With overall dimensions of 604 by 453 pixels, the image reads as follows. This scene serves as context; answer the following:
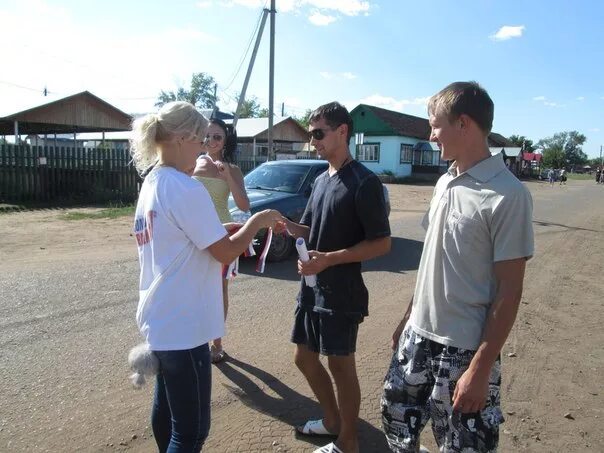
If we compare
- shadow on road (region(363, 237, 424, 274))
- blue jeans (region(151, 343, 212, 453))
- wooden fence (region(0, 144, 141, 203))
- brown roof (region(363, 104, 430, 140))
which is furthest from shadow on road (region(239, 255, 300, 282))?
brown roof (region(363, 104, 430, 140))

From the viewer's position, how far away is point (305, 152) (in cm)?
4272

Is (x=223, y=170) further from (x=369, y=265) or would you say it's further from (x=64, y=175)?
(x=64, y=175)

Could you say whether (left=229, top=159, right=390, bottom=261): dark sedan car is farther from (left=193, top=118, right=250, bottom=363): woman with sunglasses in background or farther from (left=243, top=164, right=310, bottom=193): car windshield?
(left=193, top=118, right=250, bottom=363): woman with sunglasses in background

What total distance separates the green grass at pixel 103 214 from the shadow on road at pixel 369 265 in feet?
21.0

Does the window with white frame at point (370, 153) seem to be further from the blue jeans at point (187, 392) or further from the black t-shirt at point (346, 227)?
the blue jeans at point (187, 392)

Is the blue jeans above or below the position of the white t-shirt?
below

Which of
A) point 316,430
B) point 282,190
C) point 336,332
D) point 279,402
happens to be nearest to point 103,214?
point 282,190

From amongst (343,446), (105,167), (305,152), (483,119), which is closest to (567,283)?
(343,446)

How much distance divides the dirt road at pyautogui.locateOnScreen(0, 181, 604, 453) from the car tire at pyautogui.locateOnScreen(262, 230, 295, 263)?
22 cm

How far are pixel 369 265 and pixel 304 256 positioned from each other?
212 inches

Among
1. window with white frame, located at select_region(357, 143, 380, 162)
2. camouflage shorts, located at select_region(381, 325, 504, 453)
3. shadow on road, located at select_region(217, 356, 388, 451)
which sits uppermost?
window with white frame, located at select_region(357, 143, 380, 162)

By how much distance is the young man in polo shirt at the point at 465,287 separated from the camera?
1.75 m

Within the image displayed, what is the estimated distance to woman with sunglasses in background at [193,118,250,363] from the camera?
3775 mm

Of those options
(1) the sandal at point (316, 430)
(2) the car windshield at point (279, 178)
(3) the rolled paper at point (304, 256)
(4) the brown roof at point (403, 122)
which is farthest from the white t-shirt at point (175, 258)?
(4) the brown roof at point (403, 122)
